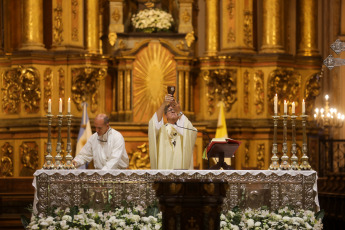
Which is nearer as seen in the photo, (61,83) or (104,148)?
(104,148)

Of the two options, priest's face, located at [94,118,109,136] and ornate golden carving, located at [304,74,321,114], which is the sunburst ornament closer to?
ornate golden carving, located at [304,74,321,114]

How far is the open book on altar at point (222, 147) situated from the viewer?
40.7ft

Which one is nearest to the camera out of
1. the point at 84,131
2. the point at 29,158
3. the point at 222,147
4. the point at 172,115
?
the point at 222,147

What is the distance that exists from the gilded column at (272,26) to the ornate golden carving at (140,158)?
10.3ft

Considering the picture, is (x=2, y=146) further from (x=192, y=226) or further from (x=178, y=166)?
(x=192, y=226)

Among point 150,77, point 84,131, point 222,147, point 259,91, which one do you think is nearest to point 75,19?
point 150,77

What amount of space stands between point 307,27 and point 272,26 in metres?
0.95

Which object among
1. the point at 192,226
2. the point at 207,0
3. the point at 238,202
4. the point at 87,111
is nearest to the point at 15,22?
the point at 87,111

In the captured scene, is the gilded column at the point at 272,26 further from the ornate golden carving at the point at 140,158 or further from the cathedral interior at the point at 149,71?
the ornate golden carving at the point at 140,158

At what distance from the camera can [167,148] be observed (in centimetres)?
1326

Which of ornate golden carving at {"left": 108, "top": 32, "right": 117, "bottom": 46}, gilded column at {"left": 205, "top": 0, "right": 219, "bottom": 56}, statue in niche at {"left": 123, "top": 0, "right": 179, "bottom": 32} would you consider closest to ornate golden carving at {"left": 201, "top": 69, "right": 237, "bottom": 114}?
gilded column at {"left": 205, "top": 0, "right": 219, "bottom": 56}

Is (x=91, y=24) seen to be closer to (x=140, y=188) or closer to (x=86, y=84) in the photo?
(x=86, y=84)

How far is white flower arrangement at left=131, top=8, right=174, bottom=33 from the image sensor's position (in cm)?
1947

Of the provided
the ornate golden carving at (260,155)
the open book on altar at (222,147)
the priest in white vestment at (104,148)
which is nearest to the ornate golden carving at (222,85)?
the ornate golden carving at (260,155)
